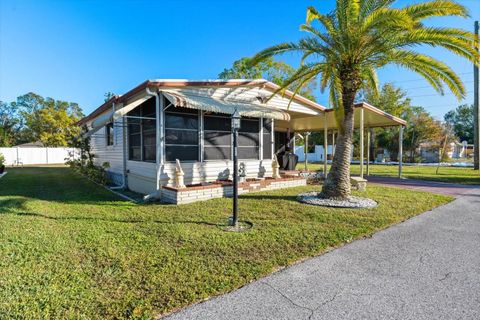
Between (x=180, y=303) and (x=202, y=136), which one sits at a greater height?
(x=202, y=136)

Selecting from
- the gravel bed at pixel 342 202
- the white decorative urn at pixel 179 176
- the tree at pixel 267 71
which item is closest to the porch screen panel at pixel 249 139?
the white decorative urn at pixel 179 176

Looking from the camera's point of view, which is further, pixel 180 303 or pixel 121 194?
pixel 121 194

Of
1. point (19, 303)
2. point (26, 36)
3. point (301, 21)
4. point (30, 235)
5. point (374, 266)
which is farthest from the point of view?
point (26, 36)

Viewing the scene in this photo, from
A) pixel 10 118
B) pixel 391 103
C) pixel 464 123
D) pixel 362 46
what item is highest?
pixel 10 118

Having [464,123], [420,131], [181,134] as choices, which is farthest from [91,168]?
[464,123]

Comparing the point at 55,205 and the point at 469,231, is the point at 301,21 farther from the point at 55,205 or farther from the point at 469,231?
the point at 55,205

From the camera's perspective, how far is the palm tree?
6441mm

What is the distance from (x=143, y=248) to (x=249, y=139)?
6739 mm

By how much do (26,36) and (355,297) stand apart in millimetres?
15807

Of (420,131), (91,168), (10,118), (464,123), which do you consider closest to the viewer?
(91,168)

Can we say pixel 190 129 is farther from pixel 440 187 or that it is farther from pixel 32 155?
pixel 32 155

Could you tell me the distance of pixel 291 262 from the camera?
11.9ft

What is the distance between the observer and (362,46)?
22.6 ft

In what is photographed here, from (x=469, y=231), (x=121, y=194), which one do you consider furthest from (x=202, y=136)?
(x=469, y=231)
